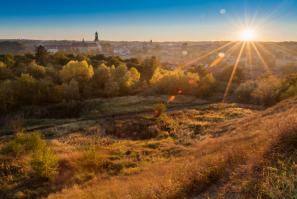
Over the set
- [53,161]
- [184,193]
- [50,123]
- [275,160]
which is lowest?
[50,123]

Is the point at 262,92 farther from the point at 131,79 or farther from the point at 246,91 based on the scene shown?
the point at 131,79

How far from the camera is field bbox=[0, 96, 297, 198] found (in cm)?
1173

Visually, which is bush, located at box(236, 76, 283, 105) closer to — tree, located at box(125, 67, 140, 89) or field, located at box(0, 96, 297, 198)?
field, located at box(0, 96, 297, 198)

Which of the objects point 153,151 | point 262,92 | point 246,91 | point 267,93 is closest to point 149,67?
point 246,91

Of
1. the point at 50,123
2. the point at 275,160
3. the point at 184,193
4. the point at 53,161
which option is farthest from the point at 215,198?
the point at 50,123

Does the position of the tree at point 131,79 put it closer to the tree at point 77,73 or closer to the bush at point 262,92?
the tree at point 77,73

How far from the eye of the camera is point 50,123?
5997cm

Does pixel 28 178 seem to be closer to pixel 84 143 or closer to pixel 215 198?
pixel 84 143

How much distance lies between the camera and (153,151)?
37.2m

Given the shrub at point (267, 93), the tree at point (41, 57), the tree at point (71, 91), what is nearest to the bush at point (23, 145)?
the tree at point (71, 91)

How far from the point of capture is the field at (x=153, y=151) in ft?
38.5

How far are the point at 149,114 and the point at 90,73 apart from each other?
1118 inches

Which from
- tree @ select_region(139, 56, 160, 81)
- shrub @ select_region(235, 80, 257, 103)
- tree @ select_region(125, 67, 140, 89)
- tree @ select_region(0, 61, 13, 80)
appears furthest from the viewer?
tree @ select_region(139, 56, 160, 81)

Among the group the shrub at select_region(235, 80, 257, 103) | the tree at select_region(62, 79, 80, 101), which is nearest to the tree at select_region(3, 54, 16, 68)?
the tree at select_region(62, 79, 80, 101)
